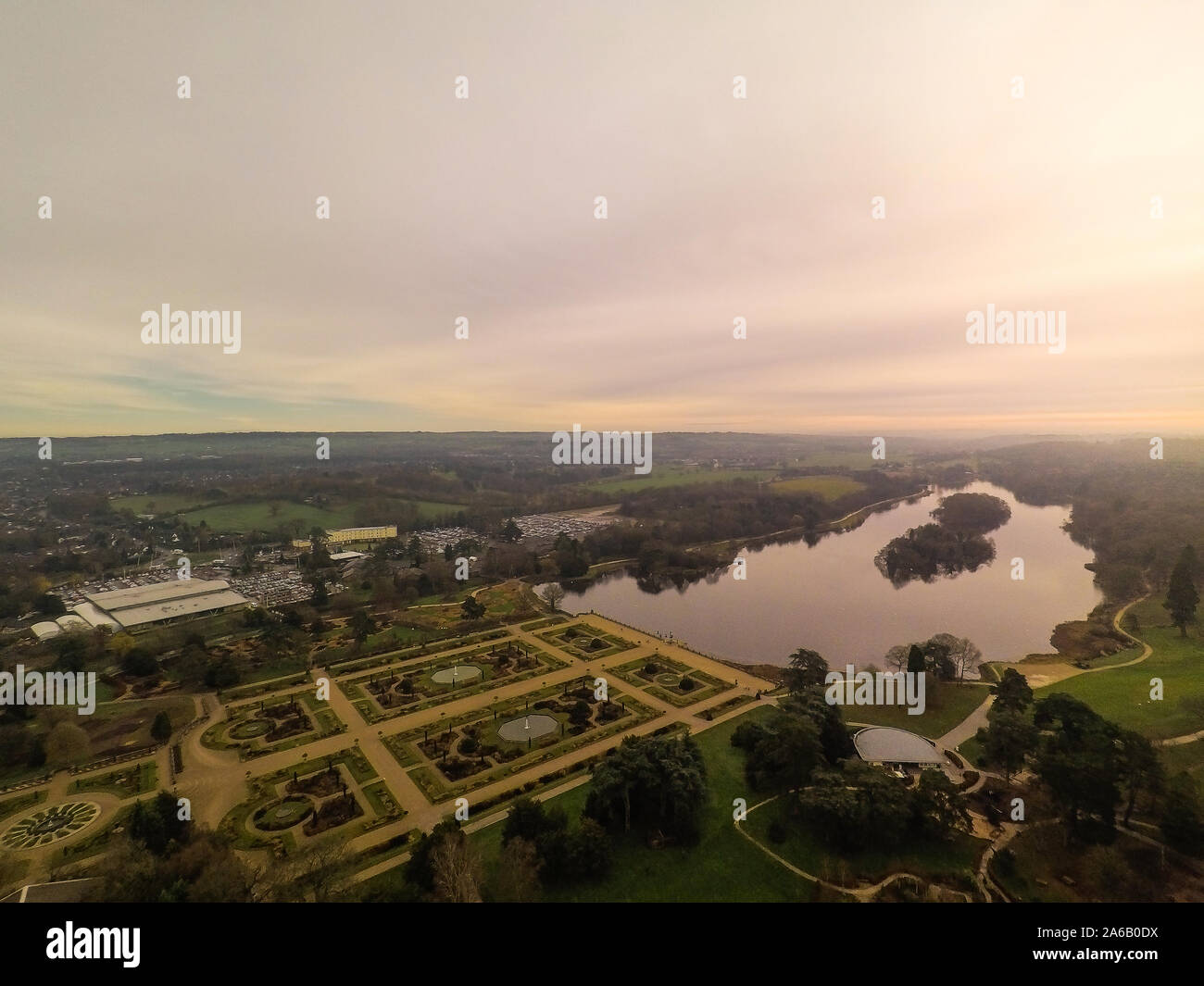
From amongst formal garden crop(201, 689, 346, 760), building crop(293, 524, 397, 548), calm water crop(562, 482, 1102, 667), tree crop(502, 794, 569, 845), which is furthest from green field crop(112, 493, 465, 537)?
tree crop(502, 794, 569, 845)

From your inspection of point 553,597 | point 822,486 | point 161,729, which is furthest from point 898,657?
point 822,486

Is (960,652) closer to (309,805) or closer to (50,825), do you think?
(309,805)

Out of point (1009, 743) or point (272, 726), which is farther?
point (272, 726)

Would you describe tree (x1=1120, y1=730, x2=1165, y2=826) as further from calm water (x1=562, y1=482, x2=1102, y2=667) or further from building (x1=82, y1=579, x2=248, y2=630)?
building (x1=82, y1=579, x2=248, y2=630)
